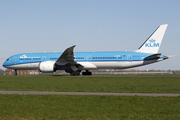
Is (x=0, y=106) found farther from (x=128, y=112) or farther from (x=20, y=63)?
(x=20, y=63)

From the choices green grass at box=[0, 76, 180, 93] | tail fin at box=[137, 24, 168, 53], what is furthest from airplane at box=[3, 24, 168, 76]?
green grass at box=[0, 76, 180, 93]

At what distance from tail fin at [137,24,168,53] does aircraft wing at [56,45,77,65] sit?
43.5ft

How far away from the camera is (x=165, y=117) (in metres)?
9.14

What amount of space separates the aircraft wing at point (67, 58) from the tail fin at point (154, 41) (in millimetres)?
13247

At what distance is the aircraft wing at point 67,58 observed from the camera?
129 ft

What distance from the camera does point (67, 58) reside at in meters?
40.4

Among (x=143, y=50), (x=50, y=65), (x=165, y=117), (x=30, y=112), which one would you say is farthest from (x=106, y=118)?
(x=143, y=50)

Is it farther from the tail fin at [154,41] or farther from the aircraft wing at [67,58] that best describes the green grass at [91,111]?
the tail fin at [154,41]

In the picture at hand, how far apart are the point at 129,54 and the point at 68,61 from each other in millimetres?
11309

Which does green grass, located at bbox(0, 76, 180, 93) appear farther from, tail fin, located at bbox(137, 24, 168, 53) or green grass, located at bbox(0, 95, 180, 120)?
tail fin, located at bbox(137, 24, 168, 53)

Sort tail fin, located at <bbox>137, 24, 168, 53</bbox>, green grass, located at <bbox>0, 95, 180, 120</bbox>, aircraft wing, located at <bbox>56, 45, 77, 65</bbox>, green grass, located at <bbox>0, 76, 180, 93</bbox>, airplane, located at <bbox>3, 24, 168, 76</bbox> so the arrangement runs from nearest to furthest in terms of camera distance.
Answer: green grass, located at <bbox>0, 95, 180, 120</bbox>, green grass, located at <bbox>0, 76, 180, 93</bbox>, aircraft wing, located at <bbox>56, 45, 77, 65</bbox>, airplane, located at <bbox>3, 24, 168, 76</bbox>, tail fin, located at <bbox>137, 24, 168, 53</bbox>

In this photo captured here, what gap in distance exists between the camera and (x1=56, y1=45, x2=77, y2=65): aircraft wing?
39188 millimetres

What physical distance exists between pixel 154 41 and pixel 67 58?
55.1ft

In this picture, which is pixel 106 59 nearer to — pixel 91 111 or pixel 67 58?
pixel 67 58
